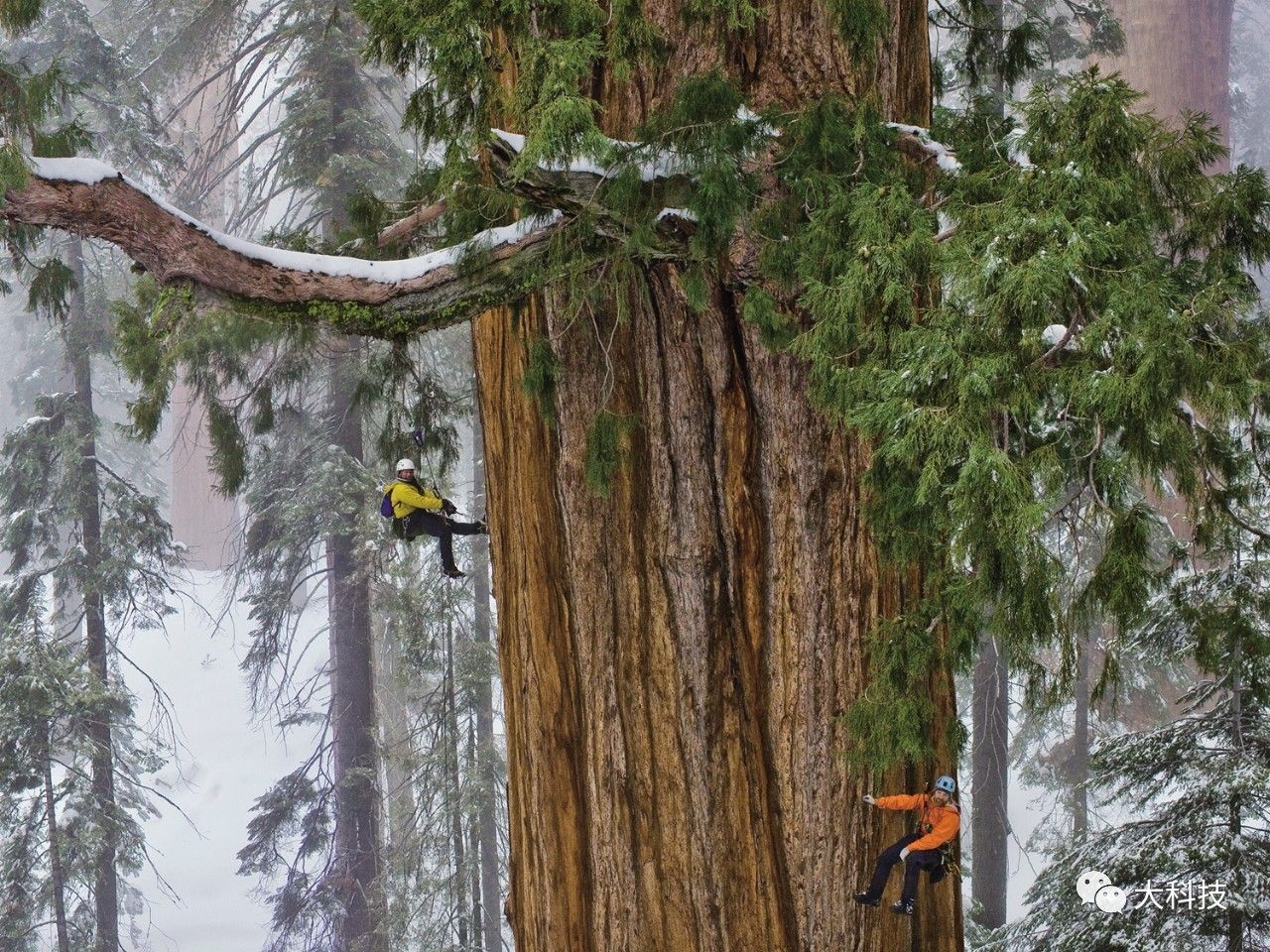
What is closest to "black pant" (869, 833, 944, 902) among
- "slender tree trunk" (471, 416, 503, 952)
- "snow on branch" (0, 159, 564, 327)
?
"snow on branch" (0, 159, 564, 327)

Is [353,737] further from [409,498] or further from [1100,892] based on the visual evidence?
[1100,892]

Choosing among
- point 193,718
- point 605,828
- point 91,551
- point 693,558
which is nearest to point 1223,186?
point 693,558

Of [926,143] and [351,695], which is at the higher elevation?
[926,143]

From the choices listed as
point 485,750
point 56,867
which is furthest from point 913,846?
point 56,867

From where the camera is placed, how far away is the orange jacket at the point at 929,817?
4.18 metres

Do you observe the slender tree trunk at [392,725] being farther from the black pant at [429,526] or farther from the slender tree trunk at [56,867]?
the black pant at [429,526]

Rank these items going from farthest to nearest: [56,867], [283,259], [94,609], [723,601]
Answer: [94,609]
[56,867]
[723,601]
[283,259]

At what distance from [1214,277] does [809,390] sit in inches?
45.7

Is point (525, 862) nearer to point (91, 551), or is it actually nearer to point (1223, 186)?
point (1223, 186)

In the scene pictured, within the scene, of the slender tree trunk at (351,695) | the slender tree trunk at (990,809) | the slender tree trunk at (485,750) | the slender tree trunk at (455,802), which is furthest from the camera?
the slender tree trunk at (485,750)

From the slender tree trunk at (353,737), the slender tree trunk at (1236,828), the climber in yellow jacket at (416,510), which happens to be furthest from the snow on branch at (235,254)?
the slender tree trunk at (353,737)

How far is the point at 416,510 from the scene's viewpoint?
23.1ft

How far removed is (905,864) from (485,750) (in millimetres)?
10700

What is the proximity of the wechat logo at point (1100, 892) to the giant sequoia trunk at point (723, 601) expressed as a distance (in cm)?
196
